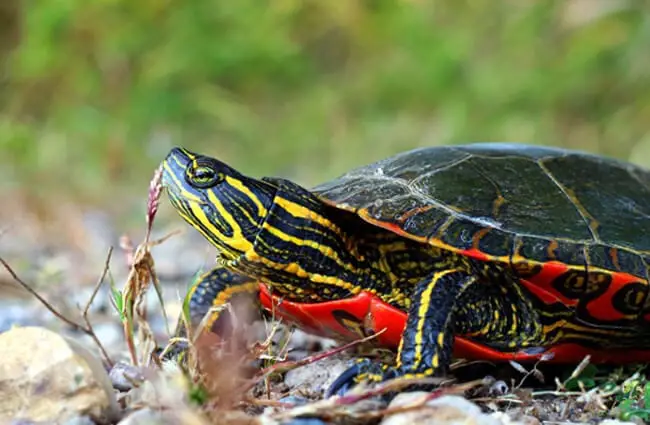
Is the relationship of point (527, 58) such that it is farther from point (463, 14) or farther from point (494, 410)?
point (494, 410)

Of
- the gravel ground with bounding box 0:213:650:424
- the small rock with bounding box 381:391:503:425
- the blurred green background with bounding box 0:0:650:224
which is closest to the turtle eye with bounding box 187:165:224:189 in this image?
the gravel ground with bounding box 0:213:650:424

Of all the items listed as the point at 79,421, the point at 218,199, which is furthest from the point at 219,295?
the point at 79,421

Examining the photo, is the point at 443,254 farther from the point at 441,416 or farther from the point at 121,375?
the point at 121,375

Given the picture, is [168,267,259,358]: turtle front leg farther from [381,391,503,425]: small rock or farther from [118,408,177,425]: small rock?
[381,391,503,425]: small rock

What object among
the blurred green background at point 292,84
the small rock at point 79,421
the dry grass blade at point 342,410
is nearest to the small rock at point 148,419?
the small rock at point 79,421

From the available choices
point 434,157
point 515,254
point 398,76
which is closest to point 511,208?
point 515,254
